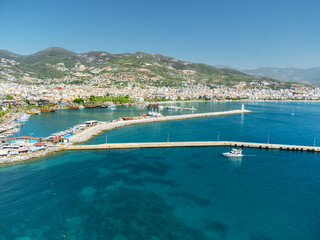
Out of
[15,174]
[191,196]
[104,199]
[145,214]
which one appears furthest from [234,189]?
[15,174]

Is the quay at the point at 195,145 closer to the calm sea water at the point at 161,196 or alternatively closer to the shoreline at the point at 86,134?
the calm sea water at the point at 161,196

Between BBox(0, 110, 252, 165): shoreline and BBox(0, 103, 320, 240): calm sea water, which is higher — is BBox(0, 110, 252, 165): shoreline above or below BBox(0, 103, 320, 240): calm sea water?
above

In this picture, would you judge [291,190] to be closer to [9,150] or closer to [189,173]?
[189,173]

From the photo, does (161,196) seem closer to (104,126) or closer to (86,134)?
(86,134)

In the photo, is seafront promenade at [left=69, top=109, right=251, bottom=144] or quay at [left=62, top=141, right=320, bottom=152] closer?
quay at [left=62, top=141, right=320, bottom=152]

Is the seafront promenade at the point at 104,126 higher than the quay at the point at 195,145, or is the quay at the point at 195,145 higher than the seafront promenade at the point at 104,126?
the seafront promenade at the point at 104,126

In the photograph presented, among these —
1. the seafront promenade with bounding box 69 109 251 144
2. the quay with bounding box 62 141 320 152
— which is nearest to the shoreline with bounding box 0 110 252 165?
the seafront promenade with bounding box 69 109 251 144

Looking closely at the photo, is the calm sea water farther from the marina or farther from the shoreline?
the marina

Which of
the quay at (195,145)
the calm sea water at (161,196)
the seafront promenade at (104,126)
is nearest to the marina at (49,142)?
the seafront promenade at (104,126)
